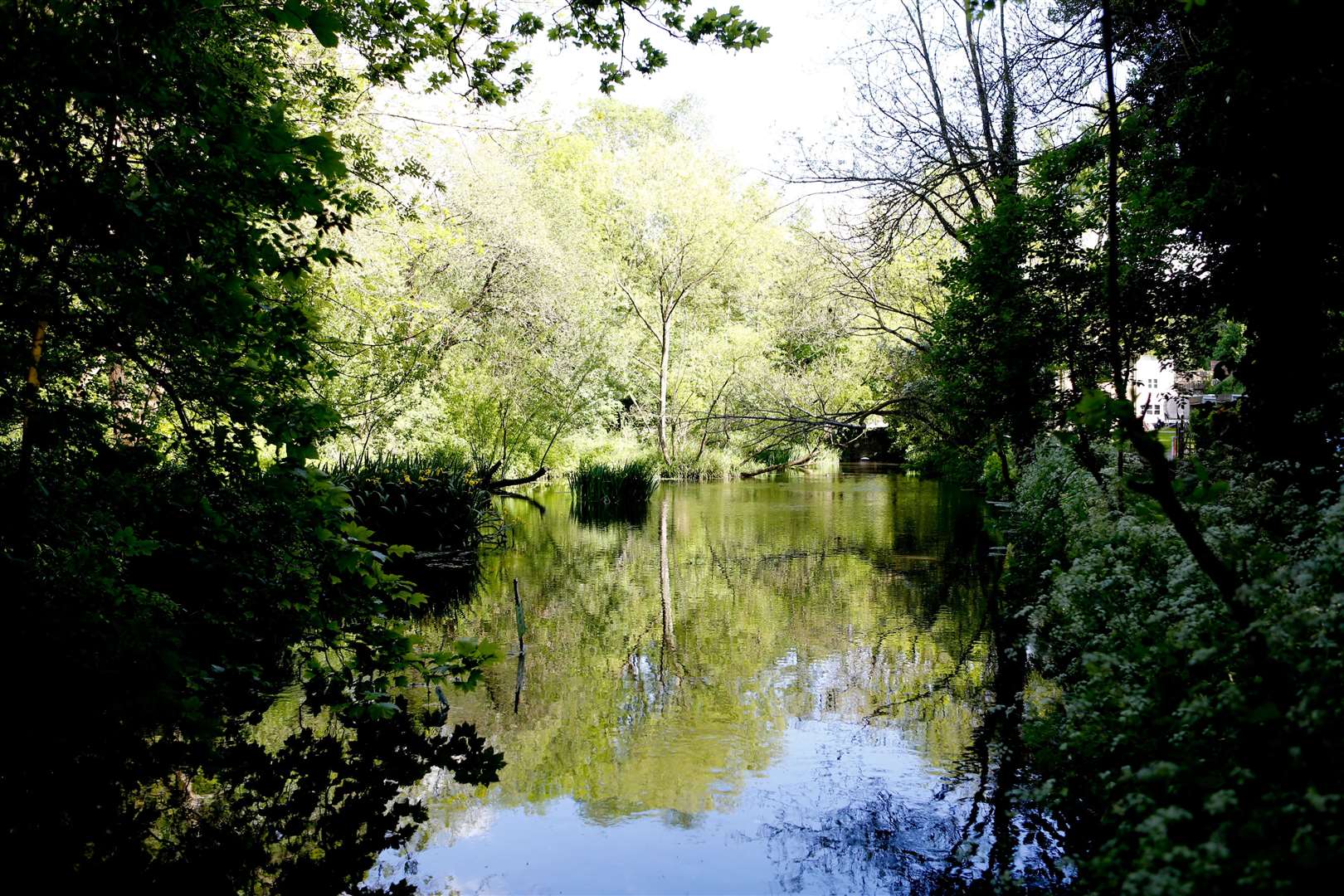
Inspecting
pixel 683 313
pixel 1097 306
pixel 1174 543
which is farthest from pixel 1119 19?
pixel 683 313

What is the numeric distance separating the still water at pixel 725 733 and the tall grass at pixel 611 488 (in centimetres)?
758

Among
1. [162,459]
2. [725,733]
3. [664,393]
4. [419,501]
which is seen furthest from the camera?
[664,393]

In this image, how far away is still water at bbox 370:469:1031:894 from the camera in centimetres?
407

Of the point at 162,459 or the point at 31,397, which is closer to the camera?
the point at 31,397

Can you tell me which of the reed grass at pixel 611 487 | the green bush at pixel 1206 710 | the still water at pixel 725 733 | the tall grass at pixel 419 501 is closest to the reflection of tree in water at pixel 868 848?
the still water at pixel 725 733

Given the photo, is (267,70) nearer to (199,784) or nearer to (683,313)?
(199,784)

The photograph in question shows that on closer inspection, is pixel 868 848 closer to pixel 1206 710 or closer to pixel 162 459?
pixel 1206 710

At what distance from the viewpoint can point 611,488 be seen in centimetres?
1955

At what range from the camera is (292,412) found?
11.4 feet

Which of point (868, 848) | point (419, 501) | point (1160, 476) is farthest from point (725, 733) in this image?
point (419, 501)

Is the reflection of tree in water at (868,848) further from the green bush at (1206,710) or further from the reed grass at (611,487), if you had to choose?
the reed grass at (611,487)

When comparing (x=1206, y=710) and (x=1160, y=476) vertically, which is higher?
(x=1160, y=476)

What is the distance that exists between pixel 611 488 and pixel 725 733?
46.3 ft

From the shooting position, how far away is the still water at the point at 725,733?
4070mm
